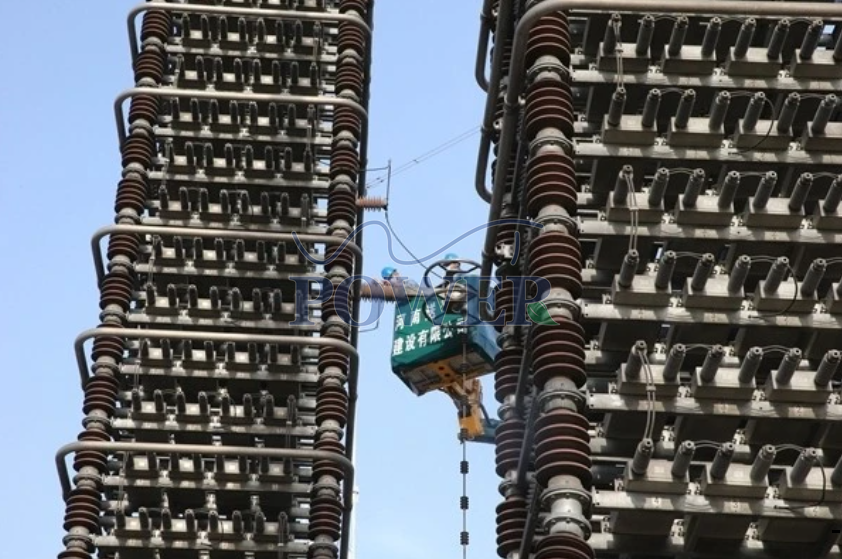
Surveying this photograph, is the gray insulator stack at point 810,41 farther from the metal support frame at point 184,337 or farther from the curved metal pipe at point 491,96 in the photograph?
the metal support frame at point 184,337

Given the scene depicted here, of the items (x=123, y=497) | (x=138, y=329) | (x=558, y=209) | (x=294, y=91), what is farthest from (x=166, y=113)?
(x=558, y=209)

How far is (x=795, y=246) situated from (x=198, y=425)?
17.2 m

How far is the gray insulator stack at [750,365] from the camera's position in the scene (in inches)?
1383

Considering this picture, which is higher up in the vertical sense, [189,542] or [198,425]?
[198,425]

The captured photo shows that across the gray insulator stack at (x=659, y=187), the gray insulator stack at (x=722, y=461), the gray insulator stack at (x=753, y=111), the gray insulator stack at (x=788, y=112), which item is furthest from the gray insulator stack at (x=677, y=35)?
the gray insulator stack at (x=722, y=461)

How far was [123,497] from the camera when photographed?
46969 millimetres

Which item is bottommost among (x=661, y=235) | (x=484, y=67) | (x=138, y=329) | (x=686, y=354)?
(x=686, y=354)

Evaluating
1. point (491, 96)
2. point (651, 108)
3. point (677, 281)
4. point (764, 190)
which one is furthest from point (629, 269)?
point (491, 96)

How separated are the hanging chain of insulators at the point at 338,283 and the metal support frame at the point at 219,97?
82cm

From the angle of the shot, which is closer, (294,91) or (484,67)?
(484,67)

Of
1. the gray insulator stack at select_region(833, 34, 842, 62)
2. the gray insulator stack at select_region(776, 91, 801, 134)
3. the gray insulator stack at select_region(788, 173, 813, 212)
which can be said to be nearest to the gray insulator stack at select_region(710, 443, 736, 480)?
the gray insulator stack at select_region(788, 173, 813, 212)

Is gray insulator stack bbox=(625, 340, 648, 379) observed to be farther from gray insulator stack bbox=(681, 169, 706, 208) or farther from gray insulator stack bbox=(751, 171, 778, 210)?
gray insulator stack bbox=(751, 171, 778, 210)

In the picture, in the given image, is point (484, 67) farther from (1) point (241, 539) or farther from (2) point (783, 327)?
(2) point (783, 327)

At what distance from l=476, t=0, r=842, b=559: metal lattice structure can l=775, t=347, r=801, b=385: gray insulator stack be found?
0.12ft
